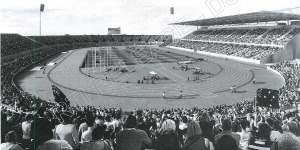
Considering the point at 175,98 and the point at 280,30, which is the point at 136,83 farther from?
the point at 280,30

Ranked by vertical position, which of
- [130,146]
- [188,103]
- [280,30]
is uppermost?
[280,30]

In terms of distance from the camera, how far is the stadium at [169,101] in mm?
6035

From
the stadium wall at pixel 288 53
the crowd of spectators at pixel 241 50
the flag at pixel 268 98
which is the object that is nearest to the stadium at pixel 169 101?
the flag at pixel 268 98

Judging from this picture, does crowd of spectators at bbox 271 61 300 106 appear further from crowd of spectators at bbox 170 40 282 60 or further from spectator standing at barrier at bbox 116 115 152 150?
spectator standing at barrier at bbox 116 115 152 150

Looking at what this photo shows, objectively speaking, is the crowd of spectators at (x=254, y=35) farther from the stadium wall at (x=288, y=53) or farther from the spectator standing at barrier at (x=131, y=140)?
the spectator standing at barrier at (x=131, y=140)

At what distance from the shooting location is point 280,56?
182 ft

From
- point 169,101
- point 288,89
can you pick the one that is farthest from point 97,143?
point 288,89

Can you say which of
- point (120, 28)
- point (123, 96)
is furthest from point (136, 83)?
point (120, 28)

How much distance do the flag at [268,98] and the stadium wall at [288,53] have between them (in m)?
43.3

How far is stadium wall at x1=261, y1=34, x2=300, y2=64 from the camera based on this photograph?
2168 inches

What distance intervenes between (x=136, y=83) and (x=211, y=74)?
41.6 ft

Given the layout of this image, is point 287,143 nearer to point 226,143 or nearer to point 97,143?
point 226,143

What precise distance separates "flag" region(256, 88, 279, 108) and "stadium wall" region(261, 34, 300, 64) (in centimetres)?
4334

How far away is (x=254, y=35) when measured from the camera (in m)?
74.2
